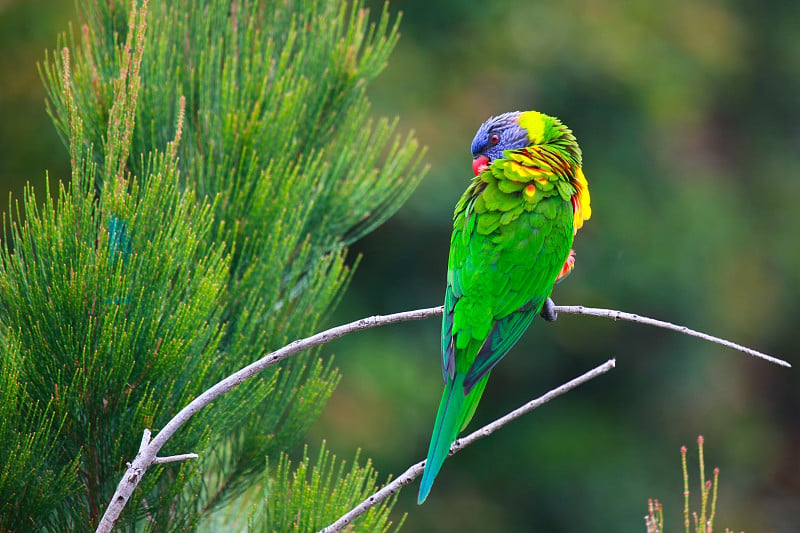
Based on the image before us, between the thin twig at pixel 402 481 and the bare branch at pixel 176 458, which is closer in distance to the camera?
the bare branch at pixel 176 458

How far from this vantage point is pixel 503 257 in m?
1.81

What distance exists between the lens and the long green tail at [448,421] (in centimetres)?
142

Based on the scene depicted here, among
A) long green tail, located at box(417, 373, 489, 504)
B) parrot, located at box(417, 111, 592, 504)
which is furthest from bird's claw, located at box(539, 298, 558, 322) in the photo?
long green tail, located at box(417, 373, 489, 504)

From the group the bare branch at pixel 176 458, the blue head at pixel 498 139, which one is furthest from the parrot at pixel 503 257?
the bare branch at pixel 176 458

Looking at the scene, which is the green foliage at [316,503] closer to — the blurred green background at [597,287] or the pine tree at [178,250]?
the pine tree at [178,250]

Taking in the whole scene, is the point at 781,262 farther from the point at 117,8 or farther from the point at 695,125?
the point at 117,8

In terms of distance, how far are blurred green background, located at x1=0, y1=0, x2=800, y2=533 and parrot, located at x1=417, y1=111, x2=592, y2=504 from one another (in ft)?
9.41

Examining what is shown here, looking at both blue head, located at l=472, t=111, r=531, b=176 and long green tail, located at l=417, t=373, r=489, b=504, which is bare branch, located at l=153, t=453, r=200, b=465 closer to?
long green tail, located at l=417, t=373, r=489, b=504

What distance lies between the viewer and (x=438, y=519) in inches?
222

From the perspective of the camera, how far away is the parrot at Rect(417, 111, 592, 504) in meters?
1.72

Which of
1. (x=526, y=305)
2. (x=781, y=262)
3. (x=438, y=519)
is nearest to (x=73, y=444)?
(x=526, y=305)

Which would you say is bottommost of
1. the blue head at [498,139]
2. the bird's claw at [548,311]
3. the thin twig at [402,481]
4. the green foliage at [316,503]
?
the green foliage at [316,503]

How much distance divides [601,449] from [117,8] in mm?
4934

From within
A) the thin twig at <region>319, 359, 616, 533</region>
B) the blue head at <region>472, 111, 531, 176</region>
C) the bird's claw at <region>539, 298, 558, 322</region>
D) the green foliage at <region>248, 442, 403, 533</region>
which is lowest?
the green foliage at <region>248, 442, 403, 533</region>
